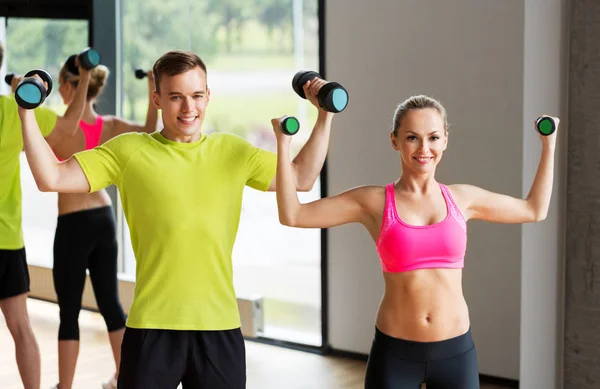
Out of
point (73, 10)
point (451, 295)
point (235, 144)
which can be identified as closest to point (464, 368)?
point (451, 295)

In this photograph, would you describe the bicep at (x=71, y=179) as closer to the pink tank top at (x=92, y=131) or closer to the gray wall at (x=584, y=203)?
the pink tank top at (x=92, y=131)

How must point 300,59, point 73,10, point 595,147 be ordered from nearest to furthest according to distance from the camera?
point 595,147 → point 300,59 → point 73,10

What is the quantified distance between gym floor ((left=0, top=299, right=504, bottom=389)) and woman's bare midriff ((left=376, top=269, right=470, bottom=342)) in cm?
182

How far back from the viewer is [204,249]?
2283mm

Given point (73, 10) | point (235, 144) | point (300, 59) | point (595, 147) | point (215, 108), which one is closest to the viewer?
point (235, 144)

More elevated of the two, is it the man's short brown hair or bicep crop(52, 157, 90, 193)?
the man's short brown hair

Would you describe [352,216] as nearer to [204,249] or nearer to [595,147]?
[204,249]

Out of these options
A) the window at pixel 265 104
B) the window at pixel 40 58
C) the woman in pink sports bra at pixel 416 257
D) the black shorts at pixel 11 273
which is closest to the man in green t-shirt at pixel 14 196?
the black shorts at pixel 11 273

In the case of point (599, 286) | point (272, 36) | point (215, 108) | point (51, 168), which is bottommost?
point (599, 286)

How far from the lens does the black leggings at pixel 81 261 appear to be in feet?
12.1

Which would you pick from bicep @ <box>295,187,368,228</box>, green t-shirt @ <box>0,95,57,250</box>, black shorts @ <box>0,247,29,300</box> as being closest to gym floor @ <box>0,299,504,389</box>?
black shorts @ <box>0,247,29,300</box>

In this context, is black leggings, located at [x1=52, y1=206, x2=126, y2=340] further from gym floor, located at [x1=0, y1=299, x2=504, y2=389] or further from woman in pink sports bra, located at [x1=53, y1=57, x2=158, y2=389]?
gym floor, located at [x1=0, y1=299, x2=504, y2=389]

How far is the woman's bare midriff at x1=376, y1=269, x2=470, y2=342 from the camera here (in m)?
2.39

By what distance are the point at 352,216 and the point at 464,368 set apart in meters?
0.49
